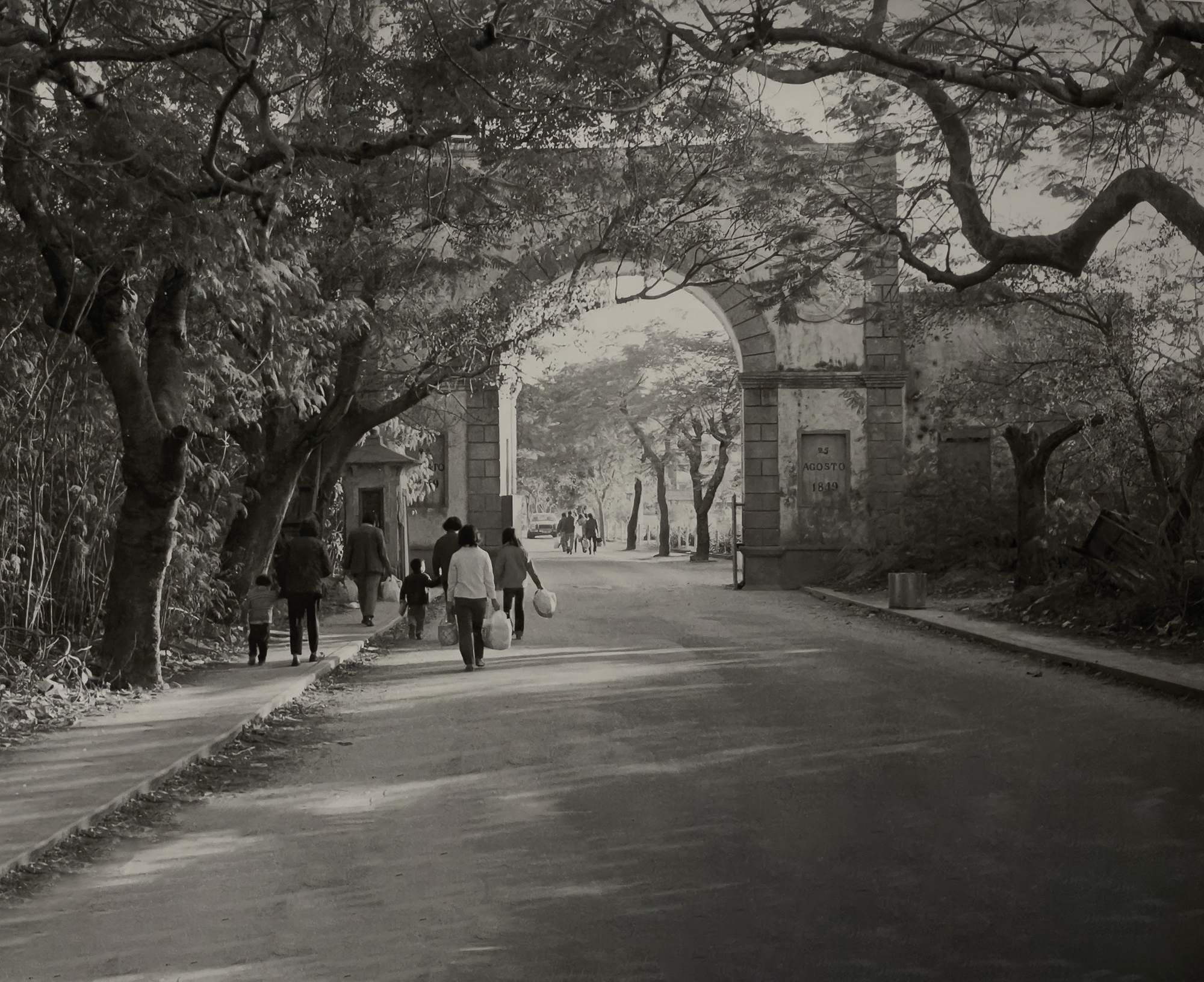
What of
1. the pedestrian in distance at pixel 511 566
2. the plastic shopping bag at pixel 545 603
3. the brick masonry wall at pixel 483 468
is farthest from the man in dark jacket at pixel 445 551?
the brick masonry wall at pixel 483 468

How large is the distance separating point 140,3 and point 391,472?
514 inches

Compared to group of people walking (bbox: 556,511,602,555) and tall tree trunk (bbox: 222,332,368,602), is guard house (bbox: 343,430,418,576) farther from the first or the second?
group of people walking (bbox: 556,511,602,555)

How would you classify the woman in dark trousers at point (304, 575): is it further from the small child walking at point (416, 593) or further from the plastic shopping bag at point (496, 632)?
the small child walking at point (416, 593)

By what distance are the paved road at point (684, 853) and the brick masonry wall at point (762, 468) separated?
18.6m

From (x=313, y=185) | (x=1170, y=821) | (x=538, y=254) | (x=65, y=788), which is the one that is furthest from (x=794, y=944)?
(x=538, y=254)

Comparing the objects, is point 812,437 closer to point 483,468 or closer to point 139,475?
point 483,468

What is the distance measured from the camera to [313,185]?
14883 mm

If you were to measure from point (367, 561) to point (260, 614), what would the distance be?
16.2 feet

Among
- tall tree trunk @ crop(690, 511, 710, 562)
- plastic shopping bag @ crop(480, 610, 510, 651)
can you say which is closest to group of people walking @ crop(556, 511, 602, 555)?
tall tree trunk @ crop(690, 511, 710, 562)

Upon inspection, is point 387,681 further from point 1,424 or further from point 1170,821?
point 1170,821

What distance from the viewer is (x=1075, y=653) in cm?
1395

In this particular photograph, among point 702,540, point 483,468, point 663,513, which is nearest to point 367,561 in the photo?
point 483,468

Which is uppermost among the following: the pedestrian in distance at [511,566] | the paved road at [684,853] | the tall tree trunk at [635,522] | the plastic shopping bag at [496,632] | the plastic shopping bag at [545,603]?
the tall tree trunk at [635,522]

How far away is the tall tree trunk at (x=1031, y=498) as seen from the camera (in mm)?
20688
